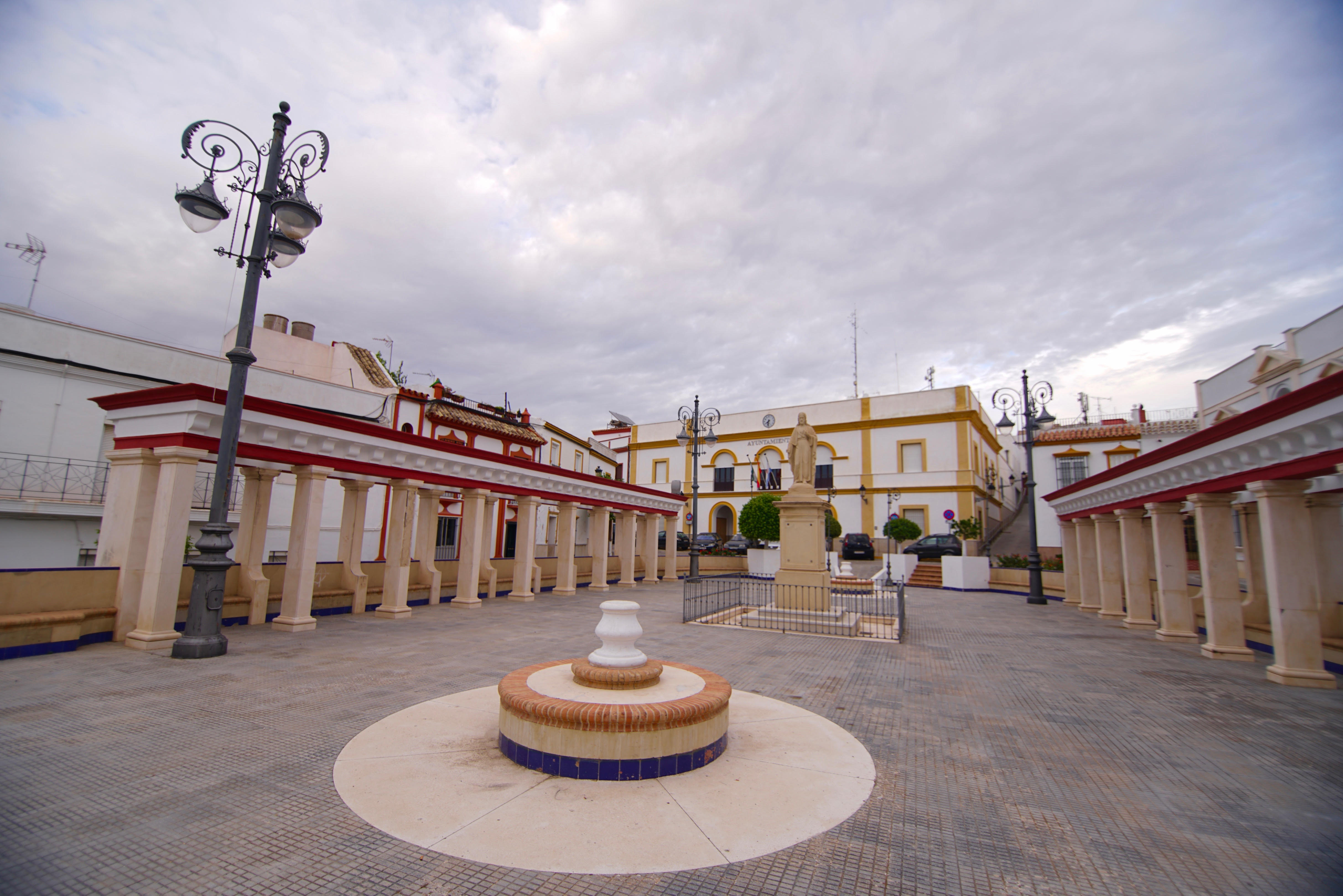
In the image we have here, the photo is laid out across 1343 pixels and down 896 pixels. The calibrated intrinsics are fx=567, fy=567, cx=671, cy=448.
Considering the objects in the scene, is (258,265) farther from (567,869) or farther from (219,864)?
(567,869)

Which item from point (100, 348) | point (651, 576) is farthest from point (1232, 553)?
point (100, 348)

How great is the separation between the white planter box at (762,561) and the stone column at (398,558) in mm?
20164

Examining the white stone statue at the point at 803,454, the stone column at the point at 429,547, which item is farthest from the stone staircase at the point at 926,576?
the stone column at the point at 429,547

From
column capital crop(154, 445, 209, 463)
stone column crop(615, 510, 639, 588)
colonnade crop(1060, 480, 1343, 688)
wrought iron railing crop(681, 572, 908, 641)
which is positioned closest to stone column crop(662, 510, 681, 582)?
stone column crop(615, 510, 639, 588)

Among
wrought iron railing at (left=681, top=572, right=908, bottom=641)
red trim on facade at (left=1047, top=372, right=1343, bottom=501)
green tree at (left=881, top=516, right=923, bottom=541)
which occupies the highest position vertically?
red trim on facade at (left=1047, top=372, right=1343, bottom=501)

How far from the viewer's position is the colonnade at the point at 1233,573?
869 cm

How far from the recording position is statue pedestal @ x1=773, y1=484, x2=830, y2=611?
45.1 ft

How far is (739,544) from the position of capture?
35.9 metres

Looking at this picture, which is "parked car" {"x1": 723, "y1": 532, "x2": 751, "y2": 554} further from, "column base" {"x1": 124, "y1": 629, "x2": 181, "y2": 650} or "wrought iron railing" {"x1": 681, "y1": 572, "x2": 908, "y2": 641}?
"column base" {"x1": 124, "y1": 629, "x2": 181, "y2": 650}

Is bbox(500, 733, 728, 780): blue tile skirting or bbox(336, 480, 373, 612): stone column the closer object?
bbox(500, 733, 728, 780): blue tile skirting

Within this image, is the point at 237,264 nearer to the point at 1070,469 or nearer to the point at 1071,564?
the point at 1071,564

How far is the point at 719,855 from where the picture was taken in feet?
11.2

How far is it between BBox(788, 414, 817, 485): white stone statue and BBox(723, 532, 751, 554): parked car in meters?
16.6

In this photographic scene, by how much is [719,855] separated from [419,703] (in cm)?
428
